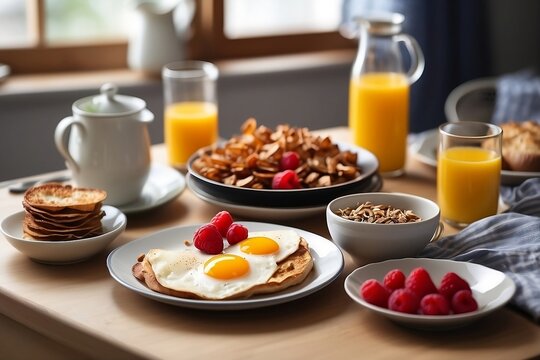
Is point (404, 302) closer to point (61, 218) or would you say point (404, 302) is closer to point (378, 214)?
point (378, 214)

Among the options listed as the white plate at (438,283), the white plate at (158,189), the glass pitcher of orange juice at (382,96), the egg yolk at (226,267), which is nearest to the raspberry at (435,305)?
the white plate at (438,283)

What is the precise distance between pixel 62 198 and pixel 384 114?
2.40 ft

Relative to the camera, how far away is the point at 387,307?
1.15 meters

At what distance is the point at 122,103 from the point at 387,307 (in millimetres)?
720

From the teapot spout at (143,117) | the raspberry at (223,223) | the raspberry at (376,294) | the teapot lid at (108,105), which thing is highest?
the teapot lid at (108,105)

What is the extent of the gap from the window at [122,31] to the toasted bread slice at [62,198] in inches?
60.3

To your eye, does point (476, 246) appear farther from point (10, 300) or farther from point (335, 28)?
point (335, 28)

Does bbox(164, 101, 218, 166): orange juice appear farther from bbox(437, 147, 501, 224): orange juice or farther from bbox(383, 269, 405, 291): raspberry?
bbox(383, 269, 405, 291): raspberry

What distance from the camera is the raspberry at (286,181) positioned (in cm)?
154

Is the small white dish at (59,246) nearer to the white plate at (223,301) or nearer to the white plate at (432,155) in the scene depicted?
the white plate at (223,301)

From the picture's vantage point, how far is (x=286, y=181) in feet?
5.05

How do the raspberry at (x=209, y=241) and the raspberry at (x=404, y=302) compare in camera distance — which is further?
the raspberry at (x=209, y=241)

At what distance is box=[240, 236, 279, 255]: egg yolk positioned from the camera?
129 centimetres

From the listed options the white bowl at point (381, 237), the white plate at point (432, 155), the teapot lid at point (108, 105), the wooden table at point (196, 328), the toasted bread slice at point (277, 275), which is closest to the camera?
the wooden table at point (196, 328)
